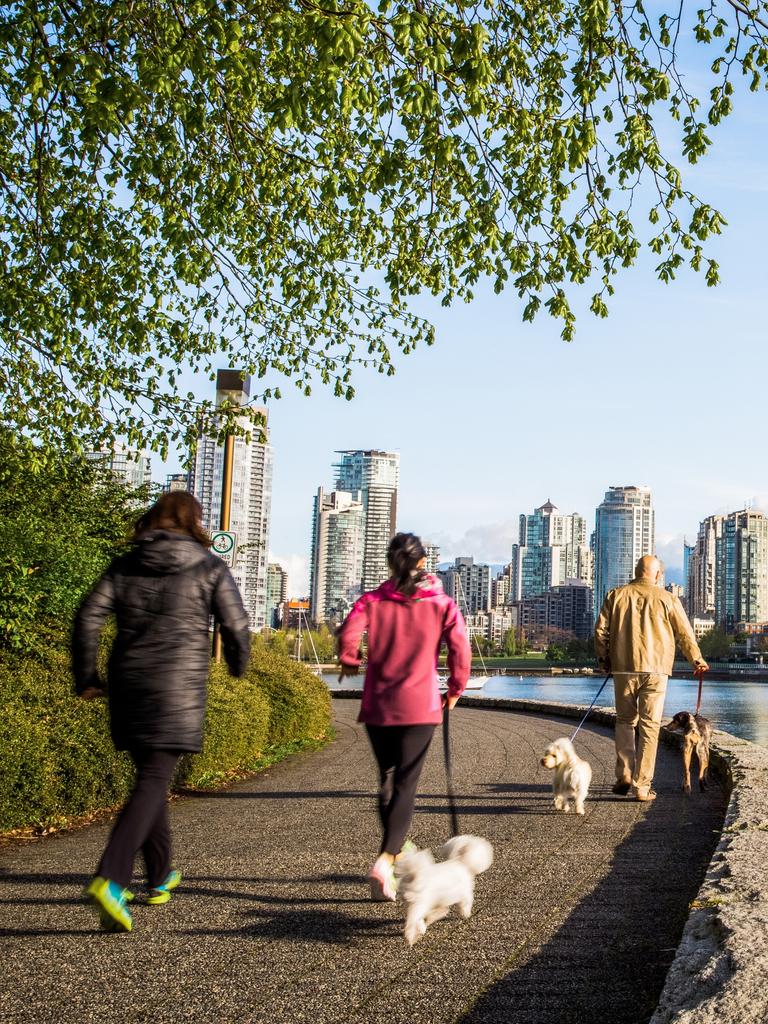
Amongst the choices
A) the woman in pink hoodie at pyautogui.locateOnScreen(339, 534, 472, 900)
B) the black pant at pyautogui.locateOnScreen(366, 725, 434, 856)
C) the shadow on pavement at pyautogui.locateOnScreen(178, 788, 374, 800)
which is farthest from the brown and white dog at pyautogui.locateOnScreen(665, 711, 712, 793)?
the black pant at pyautogui.locateOnScreen(366, 725, 434, 856)

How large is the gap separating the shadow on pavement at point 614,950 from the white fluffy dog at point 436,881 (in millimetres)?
358

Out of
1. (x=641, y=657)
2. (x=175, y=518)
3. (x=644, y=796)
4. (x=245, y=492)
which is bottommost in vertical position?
(x=644, y=796)

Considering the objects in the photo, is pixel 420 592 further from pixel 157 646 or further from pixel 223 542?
pixel 223 542

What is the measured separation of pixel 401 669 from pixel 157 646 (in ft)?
3.81

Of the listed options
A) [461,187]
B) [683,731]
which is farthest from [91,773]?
[461,187]

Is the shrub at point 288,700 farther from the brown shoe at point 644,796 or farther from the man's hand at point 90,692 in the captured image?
the man's hand at point 90,692

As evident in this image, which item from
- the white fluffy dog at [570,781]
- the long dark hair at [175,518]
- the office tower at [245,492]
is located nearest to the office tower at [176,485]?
Result: the long dark hair at [175,518]

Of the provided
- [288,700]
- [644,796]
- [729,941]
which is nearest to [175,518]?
[729,941]

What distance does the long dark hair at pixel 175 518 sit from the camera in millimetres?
5047

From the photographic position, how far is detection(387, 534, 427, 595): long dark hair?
5.23 m

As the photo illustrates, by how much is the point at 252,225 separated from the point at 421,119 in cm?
336

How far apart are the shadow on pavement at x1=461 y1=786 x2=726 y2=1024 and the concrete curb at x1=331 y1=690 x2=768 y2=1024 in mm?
211

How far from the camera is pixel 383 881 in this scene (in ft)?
16.4

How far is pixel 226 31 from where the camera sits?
7.21m
